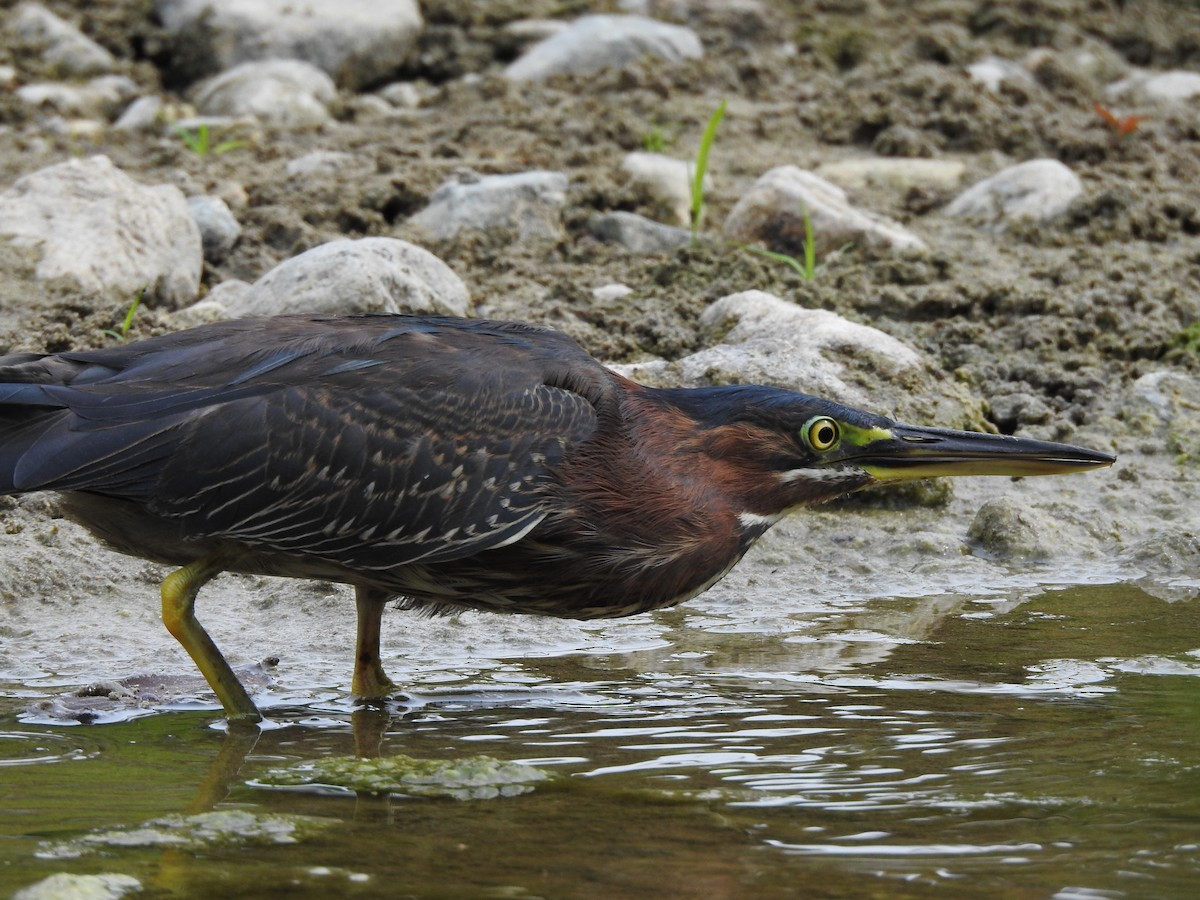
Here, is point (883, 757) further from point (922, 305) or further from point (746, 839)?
point (922, 305)

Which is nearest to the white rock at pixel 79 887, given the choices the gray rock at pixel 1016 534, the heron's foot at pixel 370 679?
the heron's foot at pixel 370 679

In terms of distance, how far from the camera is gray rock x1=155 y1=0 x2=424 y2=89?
11.6m

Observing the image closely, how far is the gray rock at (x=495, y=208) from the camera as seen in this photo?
882cm

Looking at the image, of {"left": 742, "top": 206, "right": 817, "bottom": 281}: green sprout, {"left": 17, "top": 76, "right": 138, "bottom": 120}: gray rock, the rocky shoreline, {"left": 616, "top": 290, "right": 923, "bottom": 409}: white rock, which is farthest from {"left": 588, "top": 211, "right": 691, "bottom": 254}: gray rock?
{"left": 17, "top": 76, "right": 138, "bottom": 120}: gray rock

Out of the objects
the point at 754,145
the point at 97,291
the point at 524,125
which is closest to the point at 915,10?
the point at 754,145

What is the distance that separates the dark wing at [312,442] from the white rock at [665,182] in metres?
4.23

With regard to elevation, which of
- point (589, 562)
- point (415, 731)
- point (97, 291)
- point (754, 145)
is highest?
point (754, 145)

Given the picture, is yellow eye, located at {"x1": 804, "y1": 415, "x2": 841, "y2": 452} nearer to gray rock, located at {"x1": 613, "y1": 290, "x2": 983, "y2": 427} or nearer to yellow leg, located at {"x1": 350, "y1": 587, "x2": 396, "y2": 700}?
yellow leg, located at {"x1": 350, "y1": 587, "x2": 396, "y2": 700}

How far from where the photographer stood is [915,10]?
13141 mm

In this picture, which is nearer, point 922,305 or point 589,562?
point 589,562

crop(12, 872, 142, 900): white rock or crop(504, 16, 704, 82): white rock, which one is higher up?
crop(504, 16, 704, 82): white rock

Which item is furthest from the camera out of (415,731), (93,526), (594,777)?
(93,526)

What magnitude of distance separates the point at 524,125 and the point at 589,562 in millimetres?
5741

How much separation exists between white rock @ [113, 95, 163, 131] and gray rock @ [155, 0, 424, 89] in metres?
0.90
